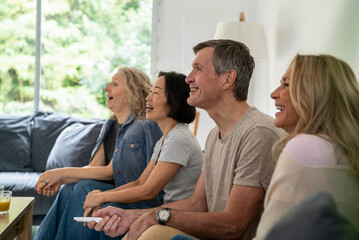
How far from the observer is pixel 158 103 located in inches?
86.3

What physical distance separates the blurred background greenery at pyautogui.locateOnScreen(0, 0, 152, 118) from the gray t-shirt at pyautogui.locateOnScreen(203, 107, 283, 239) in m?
3.29

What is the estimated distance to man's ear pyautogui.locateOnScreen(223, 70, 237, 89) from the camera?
1.72m

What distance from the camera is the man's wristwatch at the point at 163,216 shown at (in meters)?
1.54

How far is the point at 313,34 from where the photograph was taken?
2.78 meters

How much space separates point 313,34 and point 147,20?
254cm

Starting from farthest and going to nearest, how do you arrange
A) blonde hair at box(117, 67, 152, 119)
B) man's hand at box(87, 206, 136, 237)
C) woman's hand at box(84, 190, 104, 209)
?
1. blonde hair at box(117, 67, 152, 119)
2. woman's hand at box(84, 190, 104, 209)
3. man's hand at box(87, 206, 136, 237)

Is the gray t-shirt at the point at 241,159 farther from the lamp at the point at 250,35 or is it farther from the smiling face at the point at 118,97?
the lamp at the point at 250,35

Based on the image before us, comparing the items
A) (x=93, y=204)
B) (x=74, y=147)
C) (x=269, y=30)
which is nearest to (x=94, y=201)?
(x=93, y=204)

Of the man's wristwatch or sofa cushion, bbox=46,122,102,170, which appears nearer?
the man's wristwatch

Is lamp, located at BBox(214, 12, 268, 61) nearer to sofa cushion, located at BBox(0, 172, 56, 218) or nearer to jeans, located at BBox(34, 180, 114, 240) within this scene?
jeans, located at BBox(34, 180, 114, 240)

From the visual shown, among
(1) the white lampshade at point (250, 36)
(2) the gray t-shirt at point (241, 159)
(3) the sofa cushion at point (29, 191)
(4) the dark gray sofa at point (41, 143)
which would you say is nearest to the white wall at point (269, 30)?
(1) the white lampshade at point (250, 36)

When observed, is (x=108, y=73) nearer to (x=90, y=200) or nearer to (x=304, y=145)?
(x=90, y=200)

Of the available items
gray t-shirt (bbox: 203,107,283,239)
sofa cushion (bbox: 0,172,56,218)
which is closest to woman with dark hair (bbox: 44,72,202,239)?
gray t-shirt (bbox: 203,107,283,239)

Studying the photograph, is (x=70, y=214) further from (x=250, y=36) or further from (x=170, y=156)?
(x=250, y=36)
